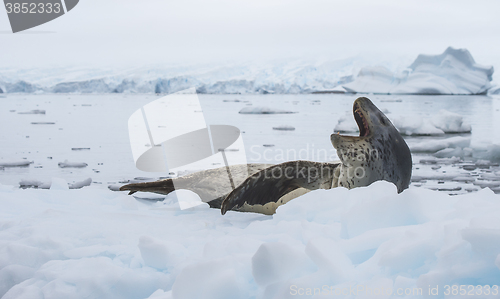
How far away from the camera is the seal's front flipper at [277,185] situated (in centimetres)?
242

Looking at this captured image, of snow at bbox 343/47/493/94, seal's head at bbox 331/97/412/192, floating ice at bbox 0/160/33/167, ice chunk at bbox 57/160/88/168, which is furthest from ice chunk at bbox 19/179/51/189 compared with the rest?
snow at bbox 343/47/493/94

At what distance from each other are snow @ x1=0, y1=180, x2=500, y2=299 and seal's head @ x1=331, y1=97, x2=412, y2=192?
60 centimetres

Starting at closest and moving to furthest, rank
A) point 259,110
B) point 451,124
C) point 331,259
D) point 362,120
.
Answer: point 331,259, point 362,120, point 451,124, point 259,110

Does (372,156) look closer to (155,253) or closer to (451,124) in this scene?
(155,253)

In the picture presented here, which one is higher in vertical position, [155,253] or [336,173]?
[155,253]

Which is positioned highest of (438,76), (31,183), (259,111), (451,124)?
(31,183)

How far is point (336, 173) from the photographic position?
8.95ft

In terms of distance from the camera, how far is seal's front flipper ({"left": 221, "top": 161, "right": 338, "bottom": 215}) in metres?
2.42

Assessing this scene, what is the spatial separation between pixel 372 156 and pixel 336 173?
30 cm

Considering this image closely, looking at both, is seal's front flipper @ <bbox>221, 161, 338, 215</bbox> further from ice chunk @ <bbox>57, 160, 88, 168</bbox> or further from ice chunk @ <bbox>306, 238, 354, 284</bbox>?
ice chunk @ <bbox>57, 160, 88, 168</bbox>

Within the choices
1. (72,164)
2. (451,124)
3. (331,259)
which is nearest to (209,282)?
(331,259)

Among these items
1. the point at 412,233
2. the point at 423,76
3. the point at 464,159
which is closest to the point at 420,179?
the point at 464,159

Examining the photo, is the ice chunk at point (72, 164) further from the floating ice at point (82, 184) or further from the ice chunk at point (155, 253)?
the ice chunk at point (155, 253)

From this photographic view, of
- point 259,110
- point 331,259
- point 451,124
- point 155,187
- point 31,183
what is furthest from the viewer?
point 259,110
